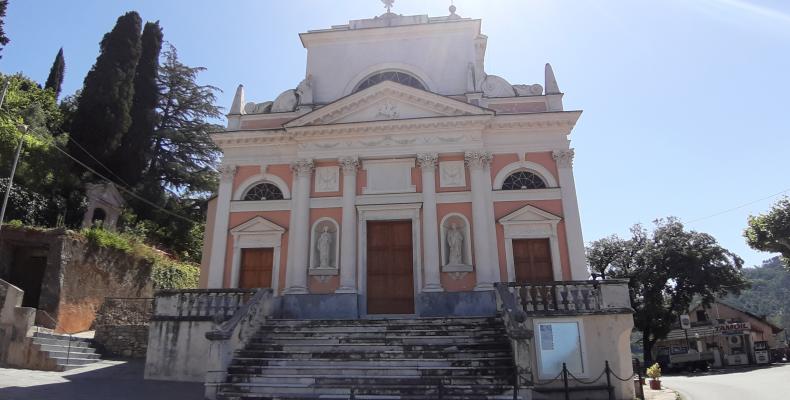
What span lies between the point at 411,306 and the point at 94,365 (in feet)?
30.5

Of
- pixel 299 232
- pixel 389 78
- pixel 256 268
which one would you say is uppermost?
pixel 389 78

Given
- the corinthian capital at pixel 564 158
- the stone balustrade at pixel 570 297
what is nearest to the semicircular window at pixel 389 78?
the corinthian capital at pixel 564 158

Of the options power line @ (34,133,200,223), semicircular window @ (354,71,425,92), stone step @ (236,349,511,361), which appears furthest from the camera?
power line @ (34,133,200,223)

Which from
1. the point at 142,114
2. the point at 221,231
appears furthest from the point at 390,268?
the point at 142,114

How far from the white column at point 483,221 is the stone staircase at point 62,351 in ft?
38.0

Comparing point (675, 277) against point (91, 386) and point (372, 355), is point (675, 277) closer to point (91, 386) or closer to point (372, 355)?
point (372, 355)

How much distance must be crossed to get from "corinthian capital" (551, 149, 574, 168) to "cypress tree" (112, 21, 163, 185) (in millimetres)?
21257

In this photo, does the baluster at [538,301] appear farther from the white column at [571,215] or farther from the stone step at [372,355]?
the white column at [571,215]

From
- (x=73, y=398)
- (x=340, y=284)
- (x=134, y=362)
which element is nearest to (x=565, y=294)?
(x=340, y=284)

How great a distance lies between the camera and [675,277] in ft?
105

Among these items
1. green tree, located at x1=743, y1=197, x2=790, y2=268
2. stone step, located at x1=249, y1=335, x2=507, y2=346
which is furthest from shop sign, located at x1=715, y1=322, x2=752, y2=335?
stone step, located at x1=249, y1=335, x2=507, y2=346

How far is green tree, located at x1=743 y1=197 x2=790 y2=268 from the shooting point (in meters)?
19.6

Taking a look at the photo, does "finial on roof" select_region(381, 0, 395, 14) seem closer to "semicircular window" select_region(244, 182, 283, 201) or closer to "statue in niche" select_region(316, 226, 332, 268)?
"semicircular window" select_region(244, 182, 283, 201)

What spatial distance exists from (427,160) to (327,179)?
11.2 feet
